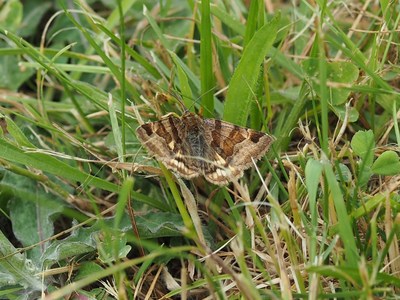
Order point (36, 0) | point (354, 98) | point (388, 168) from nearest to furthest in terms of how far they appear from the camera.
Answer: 1. point (388, 168)
2. point (354, 98)
3. point (36, 0)

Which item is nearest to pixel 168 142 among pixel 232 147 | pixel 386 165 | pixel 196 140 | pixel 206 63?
pixel 196 140

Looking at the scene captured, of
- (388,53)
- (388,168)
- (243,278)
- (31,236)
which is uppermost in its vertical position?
(388,53)

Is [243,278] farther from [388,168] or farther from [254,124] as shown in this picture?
[254,124]

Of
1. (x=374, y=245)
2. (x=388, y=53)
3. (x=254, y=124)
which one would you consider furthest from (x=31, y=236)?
(x=388, y=53)

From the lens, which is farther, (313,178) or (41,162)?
(41,162)

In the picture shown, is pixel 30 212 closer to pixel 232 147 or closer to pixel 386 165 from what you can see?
pixel 232 147

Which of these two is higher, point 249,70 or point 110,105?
point 249,70
